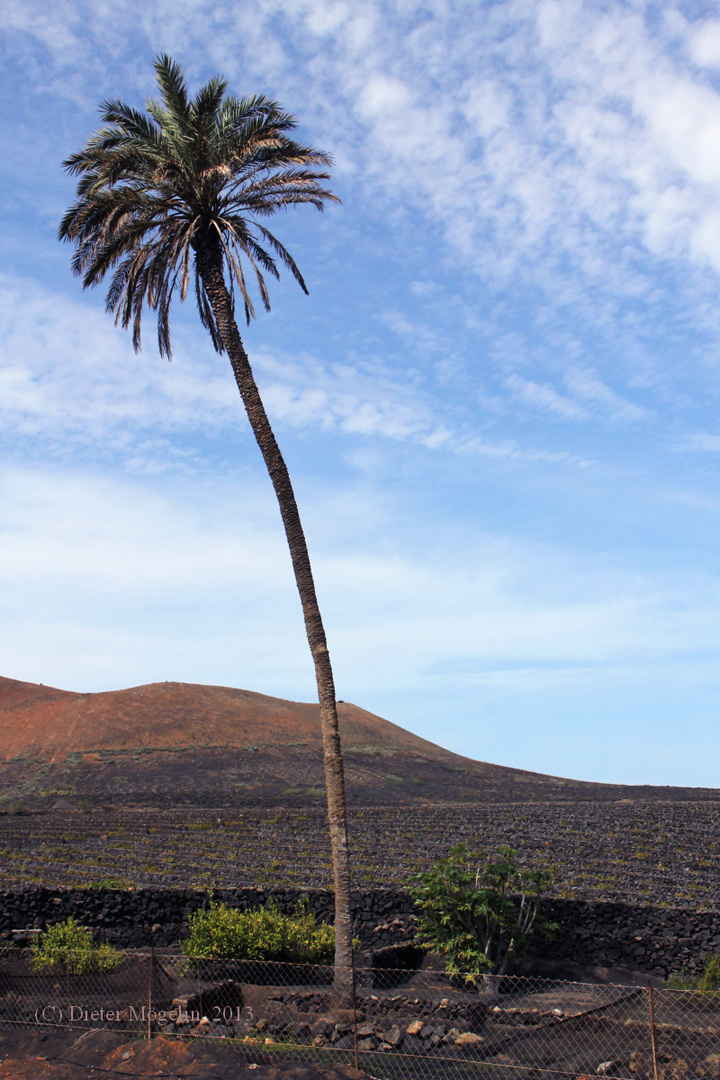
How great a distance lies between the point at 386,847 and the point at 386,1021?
19.1m

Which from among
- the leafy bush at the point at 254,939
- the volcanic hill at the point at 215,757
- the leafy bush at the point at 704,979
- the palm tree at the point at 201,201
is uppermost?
the palm tree at the point at 201,201

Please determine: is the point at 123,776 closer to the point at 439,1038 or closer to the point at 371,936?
the point at 371,936

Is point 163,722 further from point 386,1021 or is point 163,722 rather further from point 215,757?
point 386,1021

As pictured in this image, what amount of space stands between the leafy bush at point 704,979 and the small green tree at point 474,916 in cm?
355

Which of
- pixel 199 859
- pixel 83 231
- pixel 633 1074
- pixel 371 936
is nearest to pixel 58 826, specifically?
pixel 199 859

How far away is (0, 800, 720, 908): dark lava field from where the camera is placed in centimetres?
2552

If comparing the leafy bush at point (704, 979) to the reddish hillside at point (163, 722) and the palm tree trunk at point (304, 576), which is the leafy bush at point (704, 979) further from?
the reddish hillside at point (163, 722)

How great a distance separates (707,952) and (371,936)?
28.8 feet

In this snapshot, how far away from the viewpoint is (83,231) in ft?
57.5

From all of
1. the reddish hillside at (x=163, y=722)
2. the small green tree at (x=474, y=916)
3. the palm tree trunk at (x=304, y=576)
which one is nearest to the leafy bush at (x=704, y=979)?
the small green tree at (x=474, y=916)

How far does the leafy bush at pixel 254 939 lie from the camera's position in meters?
16.9

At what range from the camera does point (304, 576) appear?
1658 centimetres

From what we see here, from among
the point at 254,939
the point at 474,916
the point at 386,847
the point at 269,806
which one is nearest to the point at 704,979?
the point at 474,916

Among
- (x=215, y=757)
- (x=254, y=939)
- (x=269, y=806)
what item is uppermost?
(x=215, y=757)
